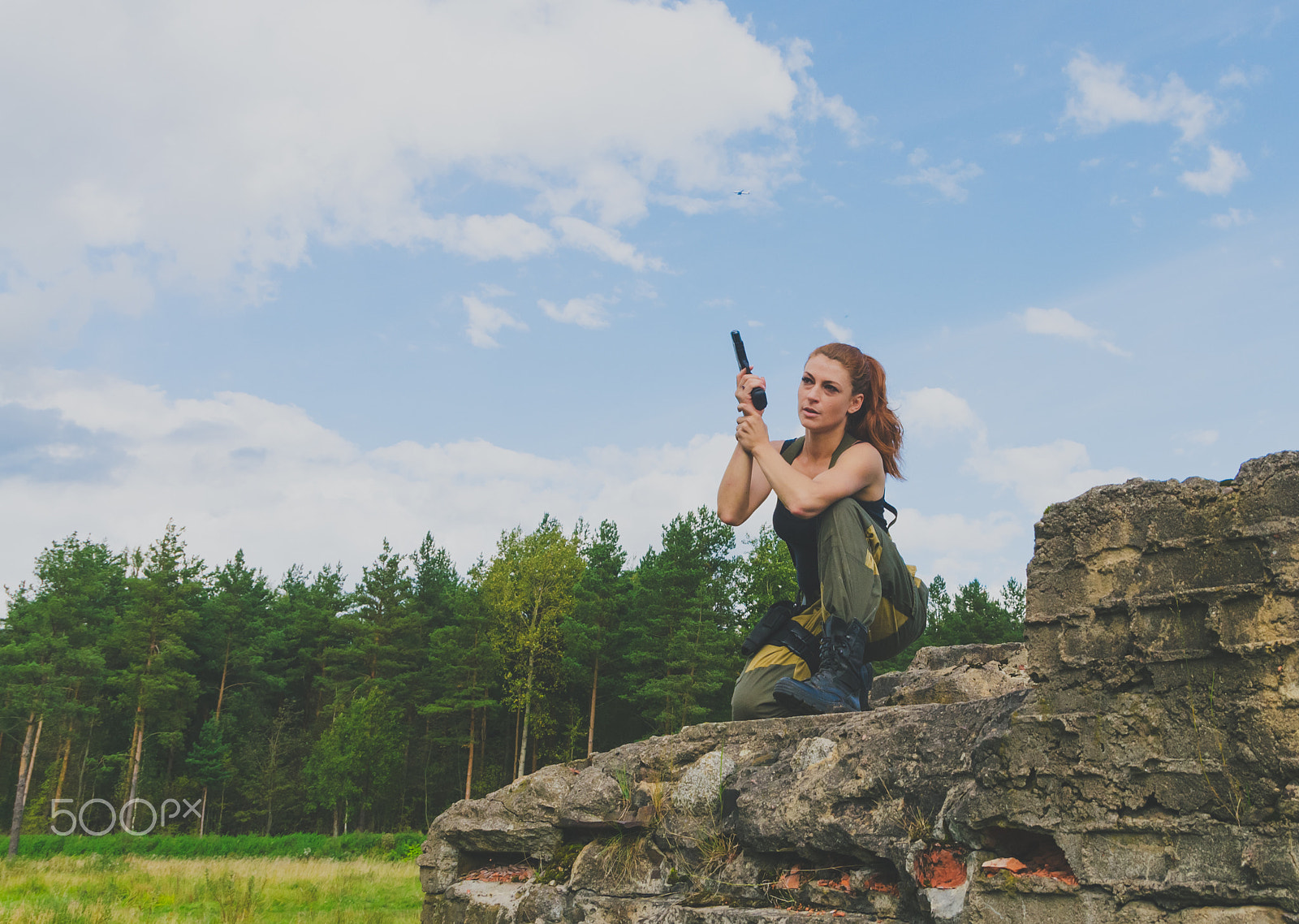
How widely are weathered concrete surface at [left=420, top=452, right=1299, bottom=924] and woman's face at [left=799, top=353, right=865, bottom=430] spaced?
1294 millimetres

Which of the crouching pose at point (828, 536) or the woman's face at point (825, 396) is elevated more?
the woman's face at point (825, 396)

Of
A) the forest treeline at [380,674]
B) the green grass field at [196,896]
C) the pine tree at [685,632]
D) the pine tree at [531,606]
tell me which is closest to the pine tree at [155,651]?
the forest treeline at [380,674]

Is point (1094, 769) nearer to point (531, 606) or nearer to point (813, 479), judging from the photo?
point (813, 479)

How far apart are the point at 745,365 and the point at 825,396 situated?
387 mm

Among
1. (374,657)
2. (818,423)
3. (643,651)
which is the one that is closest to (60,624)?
(374,657)

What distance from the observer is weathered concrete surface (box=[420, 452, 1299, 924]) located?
6.57ft

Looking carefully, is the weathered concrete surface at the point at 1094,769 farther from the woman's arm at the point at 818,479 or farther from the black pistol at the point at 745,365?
the black pistol at the point at 745,365

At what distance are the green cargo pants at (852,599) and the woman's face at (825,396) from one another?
0.46m

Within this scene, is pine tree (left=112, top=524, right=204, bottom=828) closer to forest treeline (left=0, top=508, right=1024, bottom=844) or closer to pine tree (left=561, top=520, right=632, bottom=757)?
forest treeline (left=0, top=508, right=1024, bottom=844)

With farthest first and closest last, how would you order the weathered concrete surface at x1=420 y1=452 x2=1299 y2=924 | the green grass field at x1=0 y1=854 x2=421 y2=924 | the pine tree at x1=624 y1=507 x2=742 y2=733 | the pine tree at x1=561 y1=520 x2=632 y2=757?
the pine tree at x1=561 y1=520 x2=632 y2=757, the pine tree at x1=624 y1=507 x2=742 y2=733, the green grass field at x1=0 y1=854 x2=421 y2=924, the weathered concrete surface at x1=420 y1=452 x2=1299 y2=924

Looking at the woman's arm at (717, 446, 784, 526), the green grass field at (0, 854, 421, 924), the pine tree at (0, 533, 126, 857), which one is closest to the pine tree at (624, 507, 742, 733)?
the green grass field at (0, 854, 421, 924)

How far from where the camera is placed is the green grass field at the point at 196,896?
662 centimetres

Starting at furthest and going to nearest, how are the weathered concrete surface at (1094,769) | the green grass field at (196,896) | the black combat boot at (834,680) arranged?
the green grass field at (196,896), the black combat boot at (834,680), the weathered concrete surface at (1094,769)

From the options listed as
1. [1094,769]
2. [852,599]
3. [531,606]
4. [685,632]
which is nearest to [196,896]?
[852,599]
